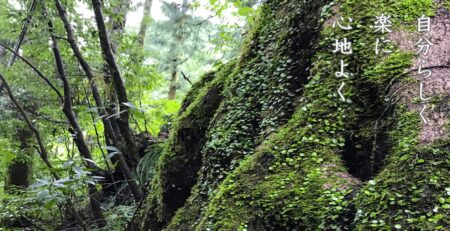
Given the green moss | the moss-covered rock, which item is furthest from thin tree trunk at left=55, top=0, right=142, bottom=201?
the green moss

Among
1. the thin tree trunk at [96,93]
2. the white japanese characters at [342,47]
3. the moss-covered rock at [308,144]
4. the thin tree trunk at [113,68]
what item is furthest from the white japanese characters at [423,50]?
the thin tree trunk at [96,93]

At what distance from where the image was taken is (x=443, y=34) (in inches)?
123

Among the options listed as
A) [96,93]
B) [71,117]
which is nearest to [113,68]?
[96,93]

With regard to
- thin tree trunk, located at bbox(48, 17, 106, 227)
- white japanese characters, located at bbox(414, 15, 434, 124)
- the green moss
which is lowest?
the green moss

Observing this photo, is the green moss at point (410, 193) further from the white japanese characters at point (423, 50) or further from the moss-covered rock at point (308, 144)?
the white japanese characters at point (423, 50)

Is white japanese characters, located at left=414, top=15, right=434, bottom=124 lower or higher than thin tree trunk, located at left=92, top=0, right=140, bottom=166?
lower

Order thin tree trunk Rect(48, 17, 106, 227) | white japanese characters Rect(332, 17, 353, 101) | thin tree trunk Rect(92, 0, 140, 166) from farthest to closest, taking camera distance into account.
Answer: thin tree trunk Rect(48, 17, 106, 227) → thin tree trunk Rect(92, 0, 140, 166) → white japanese characters Rect(332, 17, 353, 101)

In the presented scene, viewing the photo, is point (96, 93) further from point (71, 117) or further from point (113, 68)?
point (113, 68)

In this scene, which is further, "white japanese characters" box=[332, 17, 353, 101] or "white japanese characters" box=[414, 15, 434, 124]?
"white japanese characters" box=[332, 17, 353, 101]

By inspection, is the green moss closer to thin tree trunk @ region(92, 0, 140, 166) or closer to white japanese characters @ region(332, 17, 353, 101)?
white japanese characters @ region(332, 17, 353, 101)

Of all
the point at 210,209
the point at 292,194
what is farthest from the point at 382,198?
the point at 210,209

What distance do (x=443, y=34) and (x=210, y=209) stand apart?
218cm

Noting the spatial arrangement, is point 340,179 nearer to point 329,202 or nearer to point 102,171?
point 329,202

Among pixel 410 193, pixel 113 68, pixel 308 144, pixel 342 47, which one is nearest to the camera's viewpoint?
pixel 410 193
